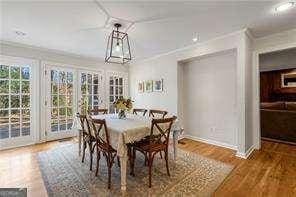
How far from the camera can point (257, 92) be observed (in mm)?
3840

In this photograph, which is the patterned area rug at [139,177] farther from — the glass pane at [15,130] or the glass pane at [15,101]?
the glass pane at [15,101]

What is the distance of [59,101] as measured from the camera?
4.75 meters

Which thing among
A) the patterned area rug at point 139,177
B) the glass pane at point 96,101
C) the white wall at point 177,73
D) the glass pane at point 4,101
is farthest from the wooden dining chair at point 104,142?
the glass pane at point 96,101

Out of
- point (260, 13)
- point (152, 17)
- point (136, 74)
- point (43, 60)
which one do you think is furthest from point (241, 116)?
point (43, 60)

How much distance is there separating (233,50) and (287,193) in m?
2.60

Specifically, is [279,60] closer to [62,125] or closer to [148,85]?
[148,85]

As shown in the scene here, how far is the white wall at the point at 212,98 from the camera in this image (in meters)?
3.92

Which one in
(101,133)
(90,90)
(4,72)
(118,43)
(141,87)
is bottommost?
(101,133)

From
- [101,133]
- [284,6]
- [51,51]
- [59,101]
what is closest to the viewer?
[284,6]

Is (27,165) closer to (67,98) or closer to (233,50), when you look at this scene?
(67,98)

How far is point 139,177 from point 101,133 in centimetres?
84

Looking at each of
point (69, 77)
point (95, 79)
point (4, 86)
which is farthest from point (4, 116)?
point (95, 79)

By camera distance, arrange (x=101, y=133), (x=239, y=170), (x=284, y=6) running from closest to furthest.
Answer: (x=284, y=6) < (x=101, y=133) < (x=239, y=170)

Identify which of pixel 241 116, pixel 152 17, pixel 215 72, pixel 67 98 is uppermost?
pixel 152 17
